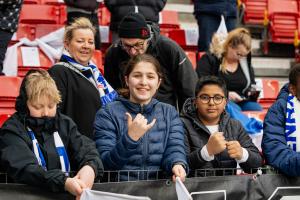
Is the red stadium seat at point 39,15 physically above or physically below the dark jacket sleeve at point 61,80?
above

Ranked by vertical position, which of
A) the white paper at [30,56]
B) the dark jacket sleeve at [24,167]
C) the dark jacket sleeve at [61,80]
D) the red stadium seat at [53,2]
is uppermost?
the red stadium seat at [53,2]

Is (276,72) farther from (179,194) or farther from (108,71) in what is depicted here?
(179,194)

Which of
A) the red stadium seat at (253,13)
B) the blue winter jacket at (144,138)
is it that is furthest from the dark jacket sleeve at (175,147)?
the red stadium seat at (253,13)

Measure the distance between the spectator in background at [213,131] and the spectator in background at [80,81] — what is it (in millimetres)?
627

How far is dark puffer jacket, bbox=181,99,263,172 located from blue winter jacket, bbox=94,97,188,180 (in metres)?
0.15

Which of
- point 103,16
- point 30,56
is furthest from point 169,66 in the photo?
point 103,16

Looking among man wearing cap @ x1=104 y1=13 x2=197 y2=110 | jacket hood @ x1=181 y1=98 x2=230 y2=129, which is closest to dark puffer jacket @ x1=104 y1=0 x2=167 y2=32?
man wearing cap @ x1=104 y1=13 x2=197 y2=110

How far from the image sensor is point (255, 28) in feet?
32.2

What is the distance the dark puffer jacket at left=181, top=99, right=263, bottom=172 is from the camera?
12.6ft

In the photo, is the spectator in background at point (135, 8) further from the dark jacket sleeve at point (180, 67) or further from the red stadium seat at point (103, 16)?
the dark jacket sleeve at point (180, 67)

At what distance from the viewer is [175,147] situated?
12.1 ft

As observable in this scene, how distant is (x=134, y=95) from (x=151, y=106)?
0.38 feet

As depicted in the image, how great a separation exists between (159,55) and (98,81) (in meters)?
0.48

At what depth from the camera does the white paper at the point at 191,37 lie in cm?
844
